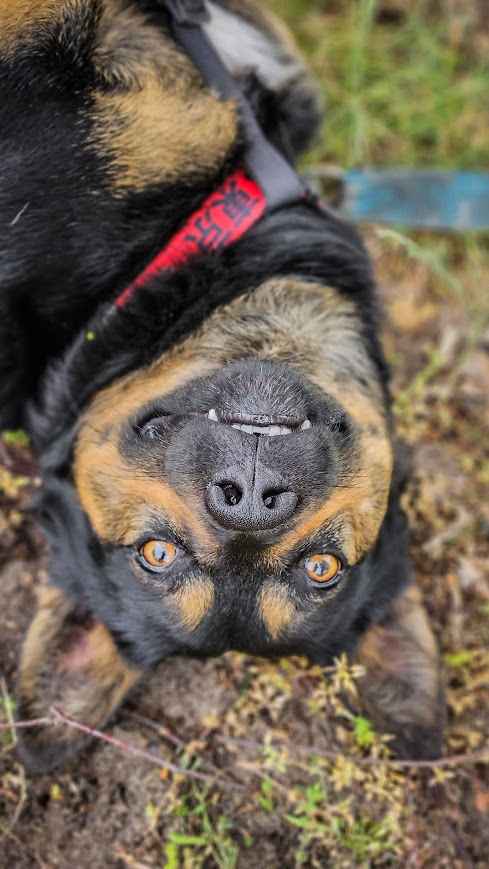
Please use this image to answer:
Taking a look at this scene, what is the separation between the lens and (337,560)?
2.40m

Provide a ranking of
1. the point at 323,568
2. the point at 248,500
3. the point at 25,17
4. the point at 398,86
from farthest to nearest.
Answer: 1. the point at 398,86
2. the point at 25,17
3. the point at 323,568
4. the point at 248,500

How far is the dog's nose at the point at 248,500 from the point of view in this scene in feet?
6.73

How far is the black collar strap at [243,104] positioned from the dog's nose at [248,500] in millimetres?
1187

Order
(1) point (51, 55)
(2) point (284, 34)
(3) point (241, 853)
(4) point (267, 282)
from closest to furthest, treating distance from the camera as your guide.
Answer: (1) point (51, 55)
(4) point (267, 282)
(3) point (241, 853)
(2) point (284, 34)

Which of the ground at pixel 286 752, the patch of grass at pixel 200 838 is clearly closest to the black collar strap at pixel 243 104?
the ground at pixel 286 752

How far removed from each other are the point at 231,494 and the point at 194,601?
0.46 meters

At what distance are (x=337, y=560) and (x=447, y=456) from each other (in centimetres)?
185

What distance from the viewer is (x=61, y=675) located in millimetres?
2639

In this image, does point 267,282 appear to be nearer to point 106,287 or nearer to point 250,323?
point 250,323

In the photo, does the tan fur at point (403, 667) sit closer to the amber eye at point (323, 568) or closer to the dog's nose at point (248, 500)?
the amber eye at point (323, 568)

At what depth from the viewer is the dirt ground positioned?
2969 mm

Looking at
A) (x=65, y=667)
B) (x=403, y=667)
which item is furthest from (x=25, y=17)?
(x=403, y=667)

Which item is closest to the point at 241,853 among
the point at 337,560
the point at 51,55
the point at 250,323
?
the point at 337,560

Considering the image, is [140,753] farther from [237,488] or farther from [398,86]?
[398,86]
